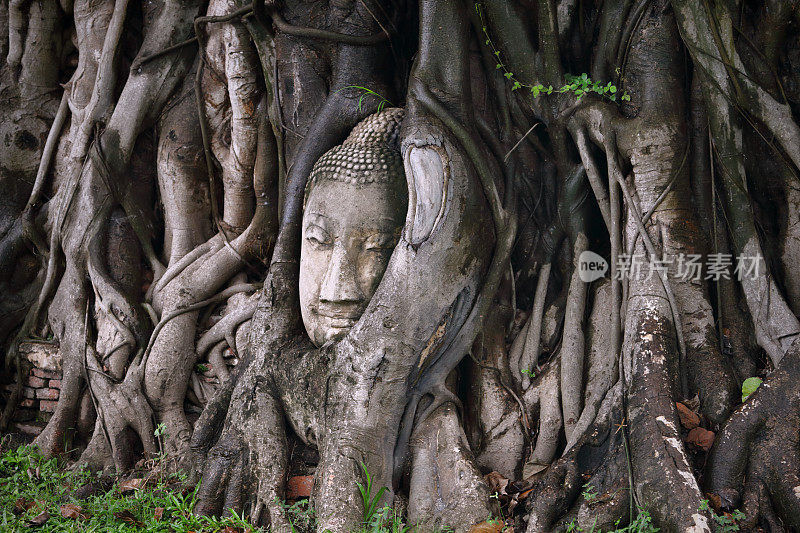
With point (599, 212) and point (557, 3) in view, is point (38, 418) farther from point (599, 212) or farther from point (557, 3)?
point (557, 3)

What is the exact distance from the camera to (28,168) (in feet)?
14.6

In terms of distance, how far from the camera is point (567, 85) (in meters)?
2.94

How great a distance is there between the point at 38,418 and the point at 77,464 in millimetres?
742

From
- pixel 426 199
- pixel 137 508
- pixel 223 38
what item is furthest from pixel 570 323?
pixel 223 38

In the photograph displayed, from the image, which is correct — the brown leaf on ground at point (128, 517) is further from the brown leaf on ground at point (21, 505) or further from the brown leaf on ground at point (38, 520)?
the brown leaf on ground at point (21, 505)

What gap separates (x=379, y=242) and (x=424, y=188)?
1.13 feet

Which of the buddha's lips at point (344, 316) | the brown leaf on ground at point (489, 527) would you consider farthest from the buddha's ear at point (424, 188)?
the brown leaf on ground at point (489, 527)

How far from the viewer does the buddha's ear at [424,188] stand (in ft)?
8.91

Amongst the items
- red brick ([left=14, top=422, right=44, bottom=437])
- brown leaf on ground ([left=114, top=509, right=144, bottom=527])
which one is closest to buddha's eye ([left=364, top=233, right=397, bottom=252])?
brown leaf on ground ([left=114, top=509, right=144, bottom=527])

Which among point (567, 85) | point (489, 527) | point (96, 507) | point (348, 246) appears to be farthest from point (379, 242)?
point (96, 507)

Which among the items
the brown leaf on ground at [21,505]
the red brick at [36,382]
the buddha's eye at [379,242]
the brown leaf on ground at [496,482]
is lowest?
the brown leaf on ground at [21,505]

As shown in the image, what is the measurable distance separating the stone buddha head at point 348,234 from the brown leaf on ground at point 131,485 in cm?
114

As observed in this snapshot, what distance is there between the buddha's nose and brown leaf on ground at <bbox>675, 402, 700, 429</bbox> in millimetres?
1379
